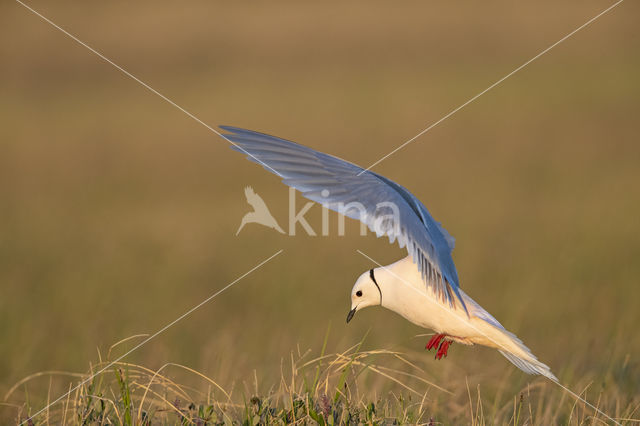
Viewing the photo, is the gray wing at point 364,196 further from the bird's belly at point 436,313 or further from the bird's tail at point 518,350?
the bird's tail at point 518,350

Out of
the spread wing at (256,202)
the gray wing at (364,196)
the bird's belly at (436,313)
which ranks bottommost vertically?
the bird's belly at (436,313)

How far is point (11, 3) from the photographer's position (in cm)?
2211

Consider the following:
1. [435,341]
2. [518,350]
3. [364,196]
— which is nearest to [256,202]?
[435,341]

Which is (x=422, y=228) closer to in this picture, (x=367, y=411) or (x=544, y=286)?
(x=367, y=411)

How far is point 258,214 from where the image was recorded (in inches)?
404

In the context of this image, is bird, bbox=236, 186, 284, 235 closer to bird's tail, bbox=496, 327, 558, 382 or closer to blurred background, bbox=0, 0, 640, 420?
blurred background, bbox=0, 0, 640, 420

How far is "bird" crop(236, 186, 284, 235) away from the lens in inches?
393

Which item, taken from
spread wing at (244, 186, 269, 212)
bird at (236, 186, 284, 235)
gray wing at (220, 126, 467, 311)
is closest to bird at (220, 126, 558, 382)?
gray wing at (220, 126, 467, 311)

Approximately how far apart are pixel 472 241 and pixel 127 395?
6183mm

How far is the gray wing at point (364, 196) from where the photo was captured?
3.54 meters

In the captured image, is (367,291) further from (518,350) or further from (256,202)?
(256,202)

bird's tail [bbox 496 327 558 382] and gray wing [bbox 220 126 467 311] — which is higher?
gray wing [bbox 220 126 467 311]

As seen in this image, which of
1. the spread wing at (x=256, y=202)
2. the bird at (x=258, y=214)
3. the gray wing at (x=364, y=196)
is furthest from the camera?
the spread wing at (x=256, y=202)

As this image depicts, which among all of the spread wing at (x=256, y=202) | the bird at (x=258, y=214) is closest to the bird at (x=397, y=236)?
the bird at (x=258, y=214)
